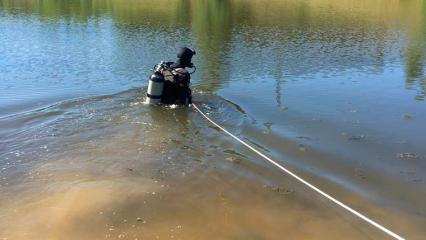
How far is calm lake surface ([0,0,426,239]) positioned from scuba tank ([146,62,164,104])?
0.24 metres

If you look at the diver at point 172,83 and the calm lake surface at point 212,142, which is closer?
the calm lake surface at point 212,142

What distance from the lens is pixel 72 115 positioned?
39.6 ft

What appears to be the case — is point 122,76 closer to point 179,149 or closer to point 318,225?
point 179,149

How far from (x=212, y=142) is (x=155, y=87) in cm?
295

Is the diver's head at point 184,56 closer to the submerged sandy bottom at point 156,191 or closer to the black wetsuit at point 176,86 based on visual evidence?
the black wetsuit at point 176,86

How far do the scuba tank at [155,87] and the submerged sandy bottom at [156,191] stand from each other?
60.4 inches

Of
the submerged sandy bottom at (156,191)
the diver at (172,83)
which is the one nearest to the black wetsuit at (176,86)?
the diver at (172,83)

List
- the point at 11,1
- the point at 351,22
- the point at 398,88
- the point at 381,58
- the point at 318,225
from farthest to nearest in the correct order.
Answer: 1. the point at 11,1
2. the point at 351,22
3. the point at 381,58
4. the point at 398,88
5. the point at 318,225

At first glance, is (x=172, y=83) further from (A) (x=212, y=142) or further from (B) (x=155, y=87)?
(A) (x=212, y=142)

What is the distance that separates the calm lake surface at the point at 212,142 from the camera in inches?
276

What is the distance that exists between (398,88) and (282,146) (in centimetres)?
816

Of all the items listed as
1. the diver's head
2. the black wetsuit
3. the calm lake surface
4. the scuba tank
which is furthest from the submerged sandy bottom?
the diver's head

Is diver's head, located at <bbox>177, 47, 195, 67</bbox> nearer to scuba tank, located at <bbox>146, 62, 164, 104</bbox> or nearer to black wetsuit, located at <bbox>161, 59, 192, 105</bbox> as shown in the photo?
black wetsuit, located at <bbox>161, 59, 192, 105</bbox>

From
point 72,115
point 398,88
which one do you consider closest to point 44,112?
point 72,115
